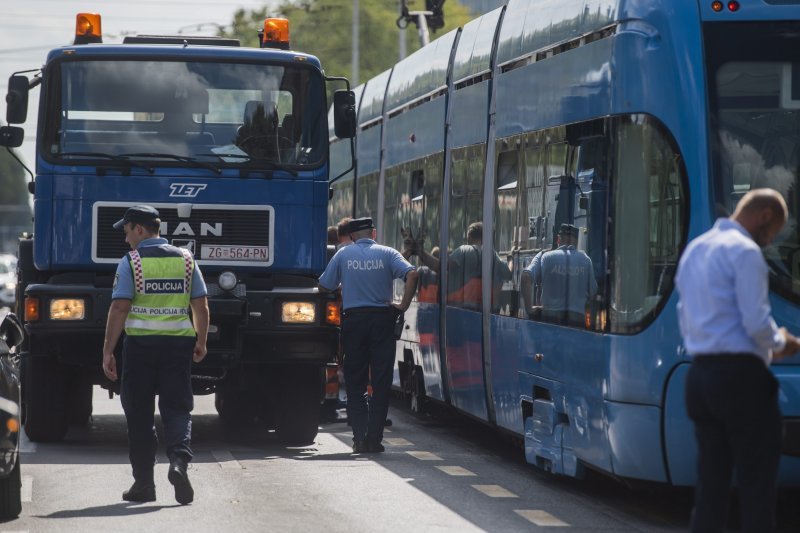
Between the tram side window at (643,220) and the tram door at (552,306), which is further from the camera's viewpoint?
the tram door at (552,306)

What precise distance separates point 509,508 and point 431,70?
6527 millimetres

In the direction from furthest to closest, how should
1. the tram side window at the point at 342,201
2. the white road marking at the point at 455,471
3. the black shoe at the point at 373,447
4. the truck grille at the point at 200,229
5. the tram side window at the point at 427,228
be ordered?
the tram side window at the point at 342,201
the tram side window at the point at 427,228
the truck grille at the point at 200,229
the black shoe at the point at 373,447
the white road marking at the point at 455,471

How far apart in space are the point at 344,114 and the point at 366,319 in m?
1.75

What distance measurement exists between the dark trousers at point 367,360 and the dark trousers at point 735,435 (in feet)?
21.1

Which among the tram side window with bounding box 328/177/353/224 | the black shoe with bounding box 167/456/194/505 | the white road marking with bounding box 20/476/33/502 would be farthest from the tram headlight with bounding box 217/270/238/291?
the tram side window with bounding box 328/177/353/224

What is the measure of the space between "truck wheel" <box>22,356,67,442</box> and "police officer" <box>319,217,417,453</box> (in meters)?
2.28

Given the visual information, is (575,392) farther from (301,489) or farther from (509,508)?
(301,489)

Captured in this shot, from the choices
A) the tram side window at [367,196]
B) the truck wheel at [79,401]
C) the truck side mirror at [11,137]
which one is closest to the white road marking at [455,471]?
the truck wheel at [79,401]

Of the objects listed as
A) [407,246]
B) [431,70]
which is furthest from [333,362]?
[431,70]

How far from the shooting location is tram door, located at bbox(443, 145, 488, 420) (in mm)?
13438

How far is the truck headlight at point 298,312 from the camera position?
13641 millimetres

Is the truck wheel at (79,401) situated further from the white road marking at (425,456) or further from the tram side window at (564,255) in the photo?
the tram side window at (564,255)

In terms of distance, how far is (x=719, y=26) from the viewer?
9594 mm

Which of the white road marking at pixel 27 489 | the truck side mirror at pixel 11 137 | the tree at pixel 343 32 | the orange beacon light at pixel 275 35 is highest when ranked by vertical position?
the tree at pixel 343 32
